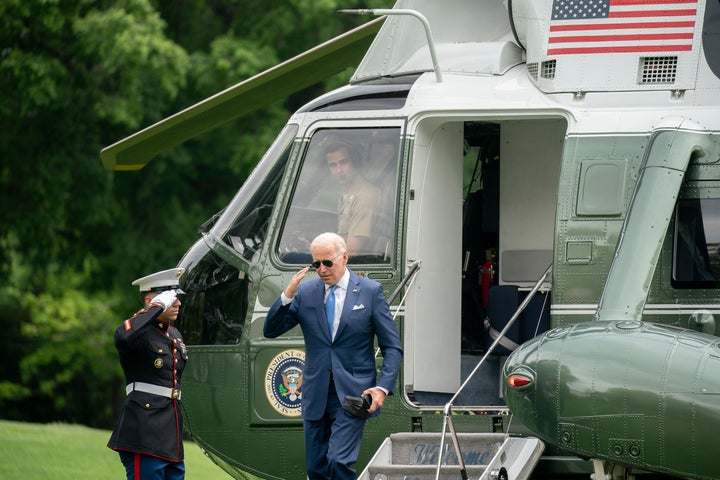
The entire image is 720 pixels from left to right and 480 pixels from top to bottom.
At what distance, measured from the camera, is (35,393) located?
95.5 feet

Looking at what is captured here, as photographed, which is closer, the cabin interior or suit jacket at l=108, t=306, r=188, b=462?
suit jacket at l=108, t=306, r=188, b=462

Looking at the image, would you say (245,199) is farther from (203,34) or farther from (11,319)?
(11,319)

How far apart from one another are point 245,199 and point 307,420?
2.07 m

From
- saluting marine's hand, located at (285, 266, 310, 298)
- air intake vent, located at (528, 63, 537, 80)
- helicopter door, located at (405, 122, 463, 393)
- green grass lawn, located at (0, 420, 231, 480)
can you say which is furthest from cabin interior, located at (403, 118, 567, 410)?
green grass lawn, located at (0, 420, 231, 480)

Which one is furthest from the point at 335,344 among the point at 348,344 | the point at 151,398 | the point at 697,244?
the point at 697,244

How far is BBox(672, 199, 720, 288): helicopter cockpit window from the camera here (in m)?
7.77

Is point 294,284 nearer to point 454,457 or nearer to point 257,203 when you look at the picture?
point 454,457

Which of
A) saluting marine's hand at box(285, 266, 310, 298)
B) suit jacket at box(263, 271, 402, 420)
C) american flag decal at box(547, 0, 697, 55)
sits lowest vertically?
suit jacket at box(263, 271, 402, 420)

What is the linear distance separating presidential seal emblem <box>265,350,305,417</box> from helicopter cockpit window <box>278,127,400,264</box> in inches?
25.9

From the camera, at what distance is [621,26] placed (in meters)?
8.33

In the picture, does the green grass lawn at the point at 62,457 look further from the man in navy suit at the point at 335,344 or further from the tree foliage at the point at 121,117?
the tree foliage at the point at 121,117

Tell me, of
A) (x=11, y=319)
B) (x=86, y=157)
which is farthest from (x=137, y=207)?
(x=11, y=319)

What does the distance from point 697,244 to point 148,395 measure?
3.42 meters

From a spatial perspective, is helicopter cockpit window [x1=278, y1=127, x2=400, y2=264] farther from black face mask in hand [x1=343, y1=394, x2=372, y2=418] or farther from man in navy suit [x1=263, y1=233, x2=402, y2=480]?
black face mask in hand [x1=343, y1=394, x2=372, y2=418]
